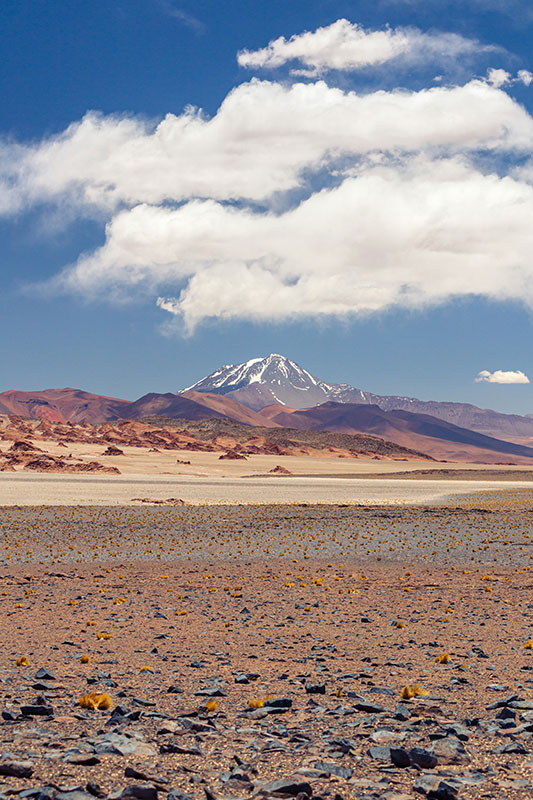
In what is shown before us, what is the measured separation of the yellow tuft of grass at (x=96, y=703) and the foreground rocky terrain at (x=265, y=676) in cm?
2

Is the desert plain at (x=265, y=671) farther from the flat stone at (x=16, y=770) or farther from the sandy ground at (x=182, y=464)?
the sandy ground at (x=182, y=464)

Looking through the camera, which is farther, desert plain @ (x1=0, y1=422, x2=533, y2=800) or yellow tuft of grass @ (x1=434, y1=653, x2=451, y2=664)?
yellow tuft of grass @ (x1=434, y1=653, x2=451, y2=664)

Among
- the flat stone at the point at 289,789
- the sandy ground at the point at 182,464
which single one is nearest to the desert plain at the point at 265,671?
the flat stone at the point at 289,789

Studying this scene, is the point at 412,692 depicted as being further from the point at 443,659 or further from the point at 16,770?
the point at 16,770

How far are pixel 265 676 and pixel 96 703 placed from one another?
287 centimetres

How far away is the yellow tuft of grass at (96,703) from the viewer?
345 inches

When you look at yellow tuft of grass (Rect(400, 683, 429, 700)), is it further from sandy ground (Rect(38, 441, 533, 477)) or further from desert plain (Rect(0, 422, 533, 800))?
sandy ground (Rect(38, 441, 533, 477))

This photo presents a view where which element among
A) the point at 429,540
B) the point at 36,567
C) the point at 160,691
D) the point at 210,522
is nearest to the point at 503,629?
the point at 160,691

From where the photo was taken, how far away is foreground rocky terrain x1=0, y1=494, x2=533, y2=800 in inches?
257

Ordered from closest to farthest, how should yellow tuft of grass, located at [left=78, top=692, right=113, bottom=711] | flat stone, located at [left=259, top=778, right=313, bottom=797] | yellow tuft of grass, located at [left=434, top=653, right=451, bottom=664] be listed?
flat stone, located at [left=259, top=778, right=313, bottom=797], yellow tuft of grass, located at [left=78, top=692, right=113, bottom=711], yellow tuft of grass, located at [left=434, top=653, right=451, bottom=664]

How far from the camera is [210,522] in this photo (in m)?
41.5

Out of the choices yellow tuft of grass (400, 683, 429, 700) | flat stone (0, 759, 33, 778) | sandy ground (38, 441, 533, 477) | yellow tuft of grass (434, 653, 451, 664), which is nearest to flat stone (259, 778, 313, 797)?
flat stone (0, 759, 33, 778)

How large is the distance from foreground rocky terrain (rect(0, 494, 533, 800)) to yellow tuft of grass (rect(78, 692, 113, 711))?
22mm

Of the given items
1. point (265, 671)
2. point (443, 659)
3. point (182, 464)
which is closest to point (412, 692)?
point (443, 659)
